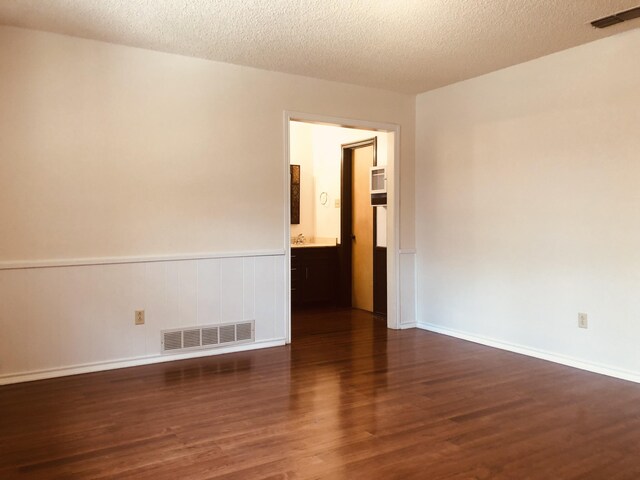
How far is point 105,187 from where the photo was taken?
3939mm

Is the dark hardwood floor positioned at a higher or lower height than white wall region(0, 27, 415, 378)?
lower

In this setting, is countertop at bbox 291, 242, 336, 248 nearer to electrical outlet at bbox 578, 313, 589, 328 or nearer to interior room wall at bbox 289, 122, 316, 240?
interior room wall at bbox 289, 122, 316, 240

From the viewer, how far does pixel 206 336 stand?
4.39m

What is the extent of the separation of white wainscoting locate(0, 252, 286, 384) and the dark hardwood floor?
181 millimetres

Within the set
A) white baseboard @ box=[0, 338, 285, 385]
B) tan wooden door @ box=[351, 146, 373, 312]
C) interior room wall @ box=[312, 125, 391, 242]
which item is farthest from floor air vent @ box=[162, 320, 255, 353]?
interior room wall @ box=[312, 125, 391, 242]

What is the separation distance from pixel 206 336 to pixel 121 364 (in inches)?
28.3

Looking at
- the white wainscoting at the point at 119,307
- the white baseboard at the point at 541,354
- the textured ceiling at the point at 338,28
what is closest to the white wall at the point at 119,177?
the white wainscoting at the point at 119,307

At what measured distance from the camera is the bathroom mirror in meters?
7.16

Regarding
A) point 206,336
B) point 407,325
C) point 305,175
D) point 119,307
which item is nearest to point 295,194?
point 305,175

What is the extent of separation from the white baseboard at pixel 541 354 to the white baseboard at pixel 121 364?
1.73m

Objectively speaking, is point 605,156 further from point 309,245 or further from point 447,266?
point 309,245

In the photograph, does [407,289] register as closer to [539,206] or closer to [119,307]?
[539,206]

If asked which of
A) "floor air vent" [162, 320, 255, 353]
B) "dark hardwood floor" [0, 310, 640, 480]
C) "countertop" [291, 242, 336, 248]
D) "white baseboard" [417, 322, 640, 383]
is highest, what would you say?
"countertop" [291, 242, 336, 248]

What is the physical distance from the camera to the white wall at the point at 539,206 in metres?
3.74
